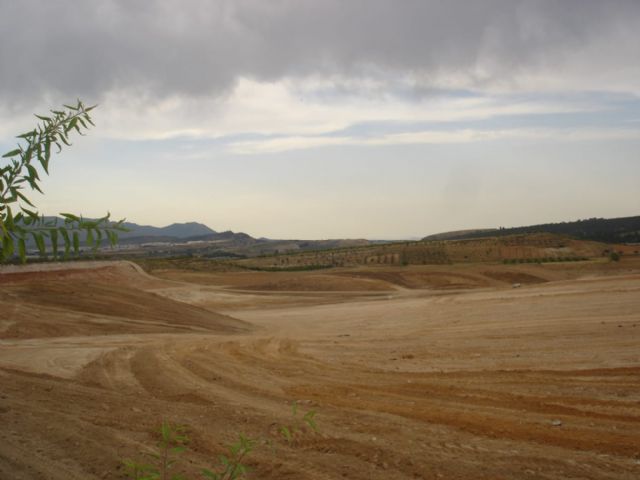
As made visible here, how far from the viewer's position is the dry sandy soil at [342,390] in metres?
6.25

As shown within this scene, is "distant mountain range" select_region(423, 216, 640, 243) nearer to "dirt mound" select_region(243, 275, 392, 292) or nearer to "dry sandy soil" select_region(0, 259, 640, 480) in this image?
"dirt mound" select_region(243, 275, 392, 292)

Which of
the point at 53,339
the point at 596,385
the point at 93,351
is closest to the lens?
the point at 596,385

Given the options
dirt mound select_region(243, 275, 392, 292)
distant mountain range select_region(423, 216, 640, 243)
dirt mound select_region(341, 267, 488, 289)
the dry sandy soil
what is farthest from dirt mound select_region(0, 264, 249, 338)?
distant mountain range select_region(423, 216, 640, 243)

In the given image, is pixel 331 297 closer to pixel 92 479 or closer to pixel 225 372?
pixel 225 372

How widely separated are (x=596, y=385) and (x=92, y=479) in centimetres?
864

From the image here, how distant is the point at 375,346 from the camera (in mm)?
17031

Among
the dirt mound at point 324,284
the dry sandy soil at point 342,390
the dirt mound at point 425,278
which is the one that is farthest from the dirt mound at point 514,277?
the dry sandy soil at point 342,390

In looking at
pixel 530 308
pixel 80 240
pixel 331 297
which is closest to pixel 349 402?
pixel 80 240

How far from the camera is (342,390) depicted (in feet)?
34.0

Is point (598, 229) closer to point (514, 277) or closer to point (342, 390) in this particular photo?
point (514, 277)

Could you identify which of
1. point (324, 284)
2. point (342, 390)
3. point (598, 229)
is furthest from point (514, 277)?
point (598, 229)

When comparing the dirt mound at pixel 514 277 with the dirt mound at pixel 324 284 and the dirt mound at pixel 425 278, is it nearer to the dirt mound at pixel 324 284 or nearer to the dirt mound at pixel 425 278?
the dirt mound at pixel 425 278

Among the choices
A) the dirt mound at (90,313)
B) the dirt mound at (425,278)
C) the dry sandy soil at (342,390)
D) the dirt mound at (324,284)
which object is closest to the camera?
the dry sandy soil at (342,390)

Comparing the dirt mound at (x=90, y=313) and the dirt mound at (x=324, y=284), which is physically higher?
the dirt mound at (x=90, y=313)
